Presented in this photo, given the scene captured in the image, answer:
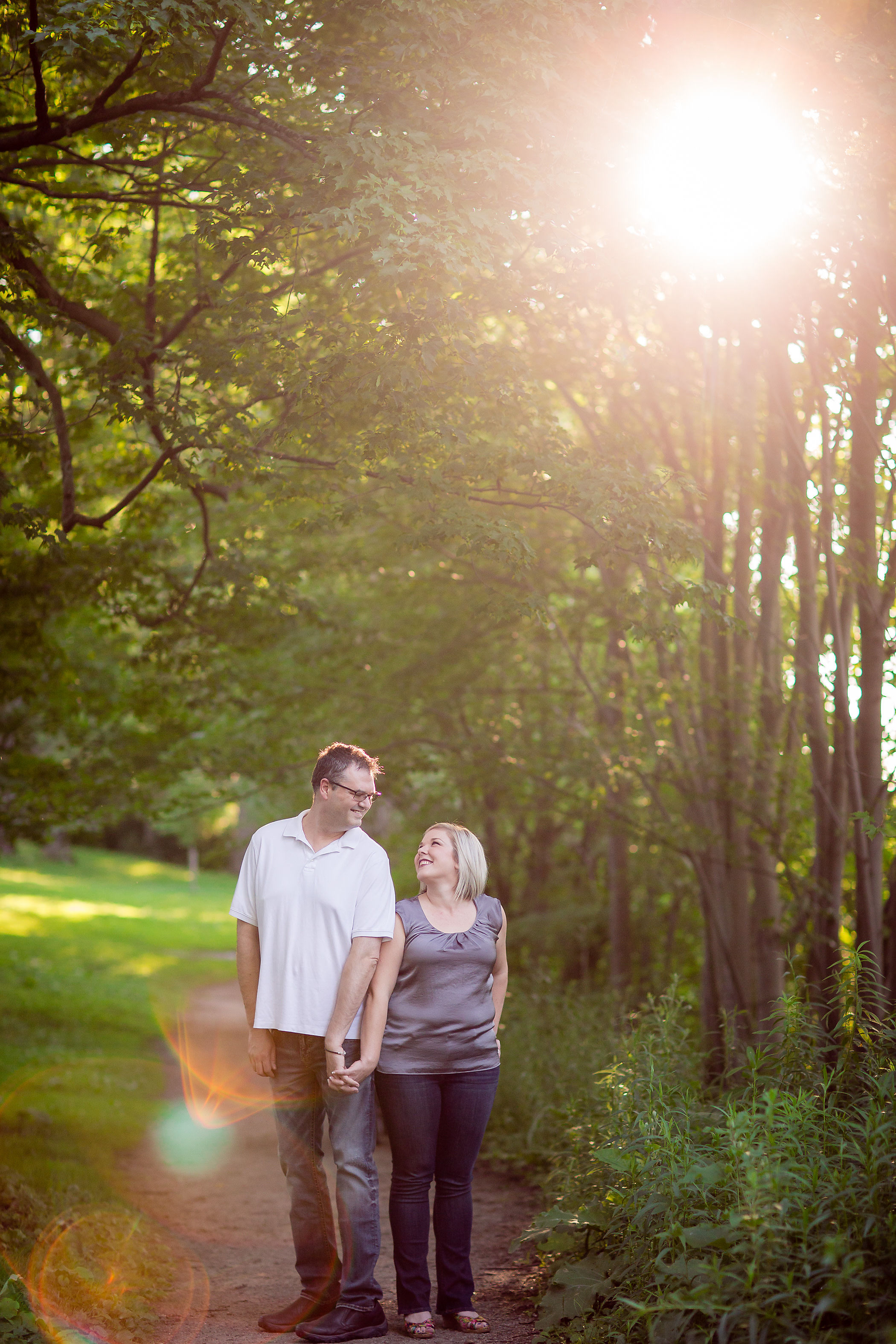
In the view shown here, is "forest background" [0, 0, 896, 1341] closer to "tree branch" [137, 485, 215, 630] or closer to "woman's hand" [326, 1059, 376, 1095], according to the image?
"tree branch" [137, 485, 215, 630]

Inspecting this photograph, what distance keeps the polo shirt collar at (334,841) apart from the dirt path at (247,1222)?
1.96 m

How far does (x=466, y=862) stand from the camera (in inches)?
176

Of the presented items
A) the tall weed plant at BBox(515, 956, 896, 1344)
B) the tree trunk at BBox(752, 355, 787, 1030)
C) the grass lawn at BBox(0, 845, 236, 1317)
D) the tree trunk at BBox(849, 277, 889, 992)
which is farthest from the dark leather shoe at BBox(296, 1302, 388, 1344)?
the tree trunk at BBox(752, 355, 787, 1030)

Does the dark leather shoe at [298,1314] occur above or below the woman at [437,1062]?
below

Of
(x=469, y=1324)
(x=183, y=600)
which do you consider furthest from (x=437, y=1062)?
(x=183, y=600)

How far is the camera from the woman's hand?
4.08 meters

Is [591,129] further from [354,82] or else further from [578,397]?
[578,397]

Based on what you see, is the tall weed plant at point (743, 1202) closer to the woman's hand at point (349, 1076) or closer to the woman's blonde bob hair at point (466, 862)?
the woman's hand at point (349, 1076)

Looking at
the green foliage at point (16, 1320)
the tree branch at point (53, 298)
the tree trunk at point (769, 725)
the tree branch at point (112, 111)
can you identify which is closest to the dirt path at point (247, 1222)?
the green foliage at point (16, 1320)

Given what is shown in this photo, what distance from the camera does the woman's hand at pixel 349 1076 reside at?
4.08 m

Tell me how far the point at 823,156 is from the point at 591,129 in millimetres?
1276

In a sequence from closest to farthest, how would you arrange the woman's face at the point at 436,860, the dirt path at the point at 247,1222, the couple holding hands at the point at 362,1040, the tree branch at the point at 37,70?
the couple holding hands at the point at 362,1040, the woman's face at the point at 436,860, the dirt path at the point at 247,1222, the tree branch at the point at 37,70

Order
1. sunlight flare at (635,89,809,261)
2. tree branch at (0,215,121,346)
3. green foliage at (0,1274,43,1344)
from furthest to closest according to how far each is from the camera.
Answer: sunlight flare at (635,89,809,261) < tree branch at (0,215,121,346) < green foliage at (0,1274,43,1344)

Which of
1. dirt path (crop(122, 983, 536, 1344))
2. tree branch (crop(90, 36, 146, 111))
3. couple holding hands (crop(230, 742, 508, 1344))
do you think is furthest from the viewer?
tree branch (crop(90, 36, 146, 111))
